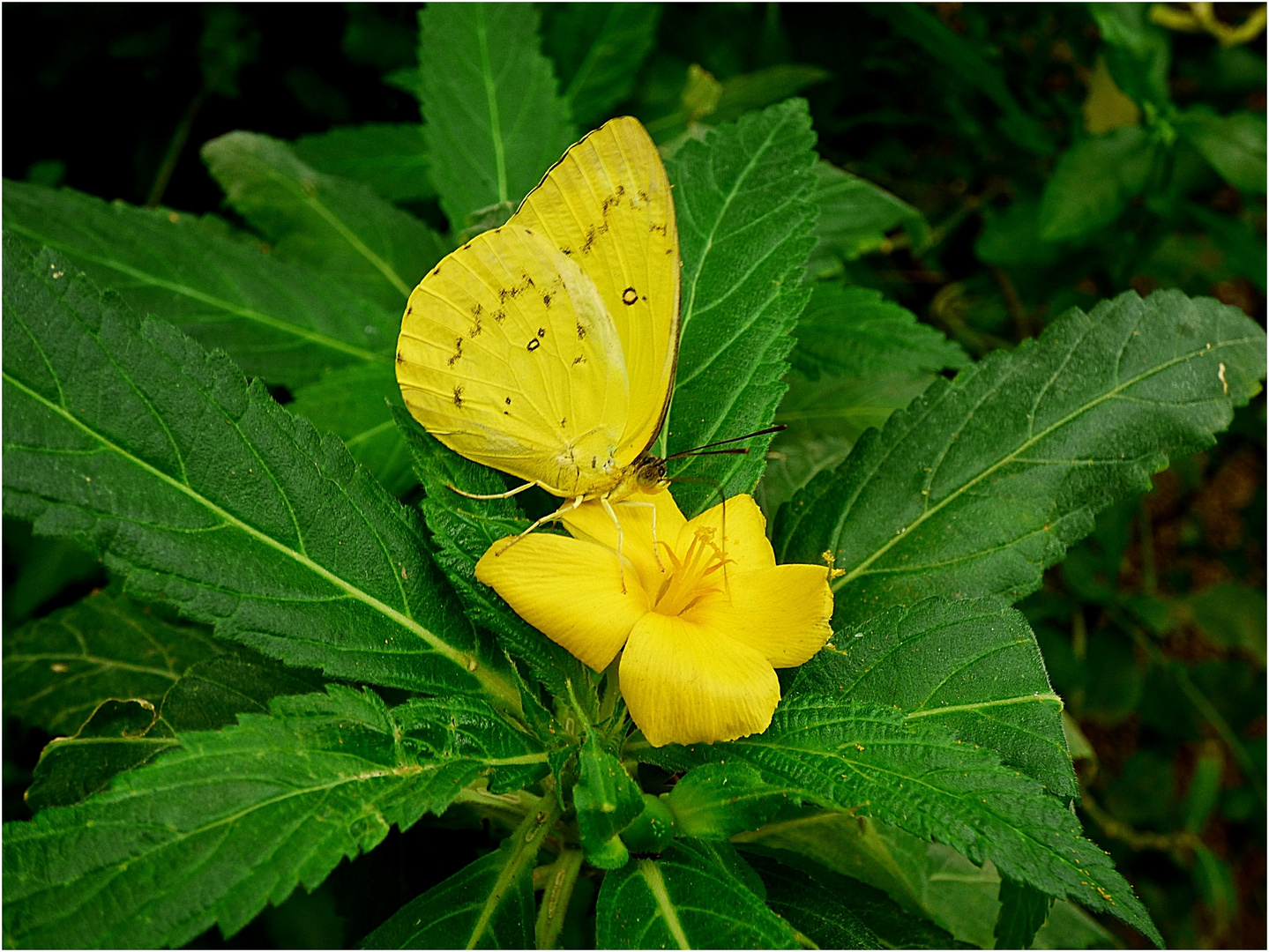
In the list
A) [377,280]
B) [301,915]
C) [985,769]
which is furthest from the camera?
[377,280]

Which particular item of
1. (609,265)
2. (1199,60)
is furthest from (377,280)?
(1199,60)

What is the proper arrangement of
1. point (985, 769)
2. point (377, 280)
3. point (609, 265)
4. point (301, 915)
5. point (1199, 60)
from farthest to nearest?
point (1199, 60) < point (377, 280) < point (301, 915) < point (609, 265) < point (985, 769)

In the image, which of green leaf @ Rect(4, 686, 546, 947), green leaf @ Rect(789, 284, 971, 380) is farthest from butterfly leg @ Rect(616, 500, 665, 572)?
green leaf @ Rect(789, 284, 971, 380)

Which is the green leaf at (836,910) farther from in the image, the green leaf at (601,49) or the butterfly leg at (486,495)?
the green leaf at (601,49)

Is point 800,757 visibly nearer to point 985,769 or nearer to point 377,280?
point 985,769

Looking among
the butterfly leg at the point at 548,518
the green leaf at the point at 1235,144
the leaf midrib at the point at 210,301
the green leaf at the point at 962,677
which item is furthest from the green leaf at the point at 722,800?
the green leaf at the point at 1235,144
